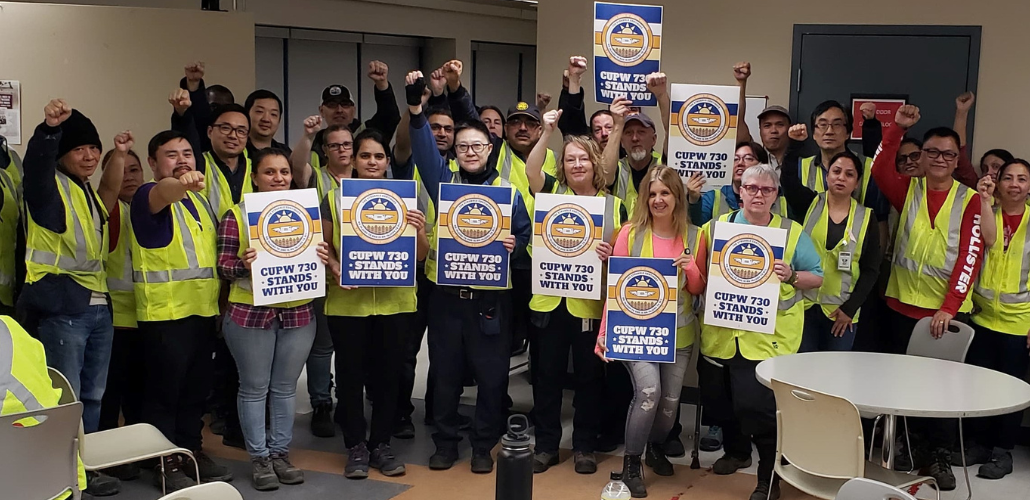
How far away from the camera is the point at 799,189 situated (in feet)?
17.0

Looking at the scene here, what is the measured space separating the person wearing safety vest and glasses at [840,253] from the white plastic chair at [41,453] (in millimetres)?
3348

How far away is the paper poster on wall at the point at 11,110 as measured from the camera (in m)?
6.01

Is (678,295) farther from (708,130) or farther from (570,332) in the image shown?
(708,130)

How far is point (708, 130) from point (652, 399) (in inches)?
55.1

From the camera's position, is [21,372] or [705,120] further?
[705,120]

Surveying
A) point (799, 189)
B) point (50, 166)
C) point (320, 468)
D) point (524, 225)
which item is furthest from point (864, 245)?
point (50, 166)

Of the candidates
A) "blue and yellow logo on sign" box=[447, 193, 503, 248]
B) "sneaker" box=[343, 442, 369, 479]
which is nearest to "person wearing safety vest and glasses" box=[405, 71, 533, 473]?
"blue and yellow logo on sign" box=[447, 193, 503, 248]

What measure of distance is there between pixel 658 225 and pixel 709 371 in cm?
74

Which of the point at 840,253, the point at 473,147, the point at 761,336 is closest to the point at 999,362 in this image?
the point at 840,253

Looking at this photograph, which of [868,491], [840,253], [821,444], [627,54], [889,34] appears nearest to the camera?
[868,491]

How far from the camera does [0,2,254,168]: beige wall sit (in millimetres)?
6078

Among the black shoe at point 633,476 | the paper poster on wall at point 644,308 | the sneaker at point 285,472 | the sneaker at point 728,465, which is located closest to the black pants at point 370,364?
the sneaker at point 285,472

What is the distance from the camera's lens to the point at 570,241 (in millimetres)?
4879

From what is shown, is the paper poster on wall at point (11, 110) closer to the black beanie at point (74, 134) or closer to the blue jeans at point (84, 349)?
the black beanie at point (74, 134)
